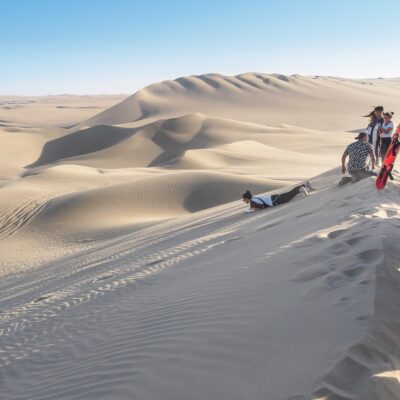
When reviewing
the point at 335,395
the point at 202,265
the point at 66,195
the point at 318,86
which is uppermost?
the point at 318,86

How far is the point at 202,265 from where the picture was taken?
18.3 ft

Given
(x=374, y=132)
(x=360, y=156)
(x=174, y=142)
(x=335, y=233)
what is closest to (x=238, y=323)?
(x=335, y=233)

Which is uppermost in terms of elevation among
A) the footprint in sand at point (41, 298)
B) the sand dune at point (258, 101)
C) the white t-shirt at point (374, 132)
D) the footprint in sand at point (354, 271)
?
the sand dune at point (258, 101)

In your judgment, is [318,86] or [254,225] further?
[318,86]

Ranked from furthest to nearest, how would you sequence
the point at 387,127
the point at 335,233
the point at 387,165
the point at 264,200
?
the point at 264,200 → the point at 387,127 → the point at 387,165 → the point at 335,233

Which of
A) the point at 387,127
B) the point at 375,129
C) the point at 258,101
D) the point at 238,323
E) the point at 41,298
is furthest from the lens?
the point at 258,101

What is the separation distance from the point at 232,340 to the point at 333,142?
3072cm

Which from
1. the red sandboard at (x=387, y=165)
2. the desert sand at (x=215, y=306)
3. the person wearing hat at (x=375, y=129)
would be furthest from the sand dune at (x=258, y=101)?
the red sandboard at (x=387, y=165)

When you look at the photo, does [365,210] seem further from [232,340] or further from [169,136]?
[169,136]

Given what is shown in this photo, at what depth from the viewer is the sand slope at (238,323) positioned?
262 cm

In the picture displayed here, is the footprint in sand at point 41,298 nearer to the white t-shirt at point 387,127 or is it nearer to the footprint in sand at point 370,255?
the footprint in sand at point 370,255

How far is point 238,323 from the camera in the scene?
131 inches

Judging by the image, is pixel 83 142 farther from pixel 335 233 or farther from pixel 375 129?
pixel 335 233

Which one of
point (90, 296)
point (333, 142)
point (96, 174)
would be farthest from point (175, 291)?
point (333, 142)
